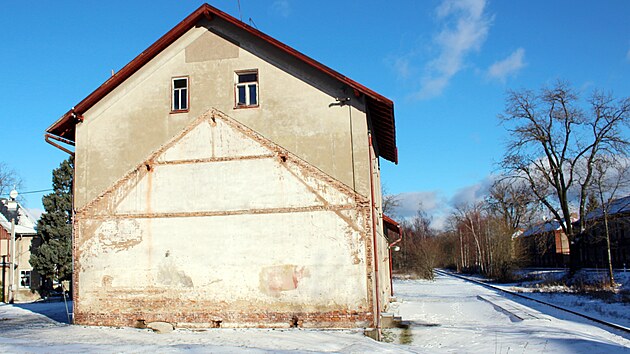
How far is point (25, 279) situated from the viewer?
118 ft

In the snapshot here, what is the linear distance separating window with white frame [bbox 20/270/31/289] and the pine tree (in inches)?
49.2

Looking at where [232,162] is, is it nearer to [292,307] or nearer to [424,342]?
[292,307]

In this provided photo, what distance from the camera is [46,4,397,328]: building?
1577 cm

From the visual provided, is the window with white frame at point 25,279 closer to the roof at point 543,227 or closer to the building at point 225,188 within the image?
the building at point 225,188

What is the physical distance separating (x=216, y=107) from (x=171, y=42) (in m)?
2.70

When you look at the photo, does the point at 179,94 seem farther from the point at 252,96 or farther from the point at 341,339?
the point at 341,339

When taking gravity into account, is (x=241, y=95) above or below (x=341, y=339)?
above

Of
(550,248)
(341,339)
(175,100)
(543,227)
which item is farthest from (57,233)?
(550,248)

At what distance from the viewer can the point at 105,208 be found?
17.2 metres

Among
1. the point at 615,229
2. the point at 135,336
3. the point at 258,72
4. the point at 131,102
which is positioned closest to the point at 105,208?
the point at 131,102

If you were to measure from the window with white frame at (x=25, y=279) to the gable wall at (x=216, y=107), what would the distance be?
22.3 meters

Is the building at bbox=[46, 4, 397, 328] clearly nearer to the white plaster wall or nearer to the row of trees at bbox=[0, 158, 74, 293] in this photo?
the white plaster wall

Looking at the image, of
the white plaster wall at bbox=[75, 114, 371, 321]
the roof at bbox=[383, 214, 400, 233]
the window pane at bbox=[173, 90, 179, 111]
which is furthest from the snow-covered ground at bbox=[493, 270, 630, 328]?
the window pane at bbox=[173, 90, 179, 111]

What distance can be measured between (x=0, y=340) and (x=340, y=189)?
31.3ft
